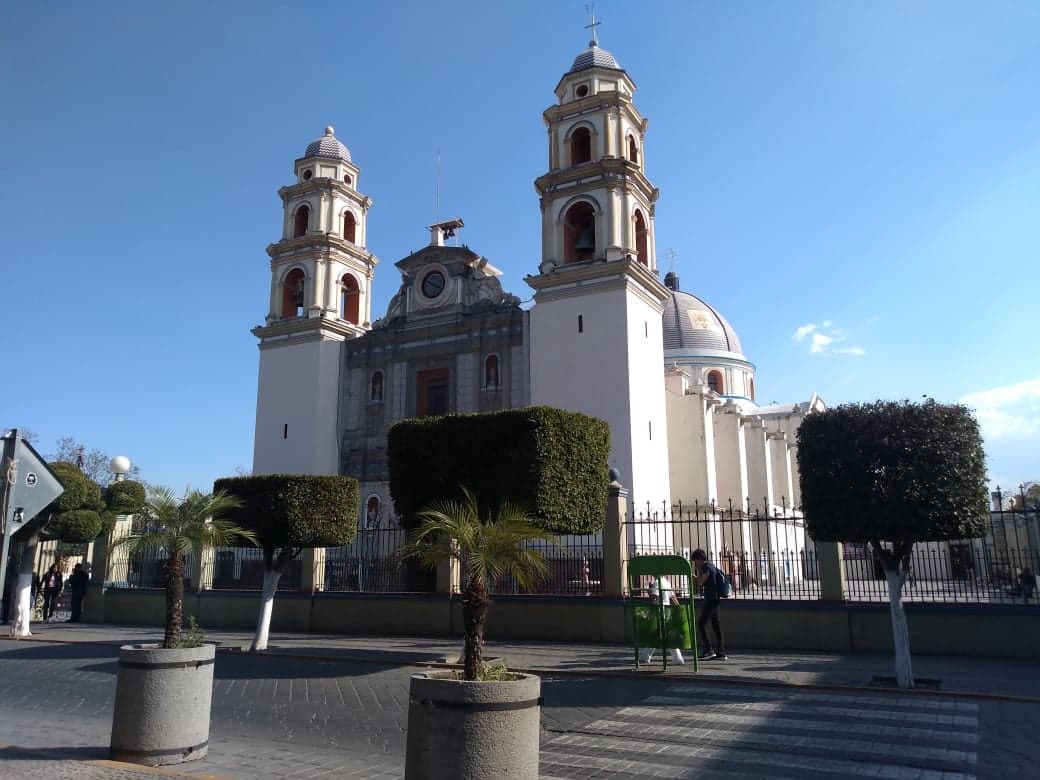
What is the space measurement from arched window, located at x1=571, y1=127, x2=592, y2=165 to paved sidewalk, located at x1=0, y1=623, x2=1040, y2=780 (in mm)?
20068

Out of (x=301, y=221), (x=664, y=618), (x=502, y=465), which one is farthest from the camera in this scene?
(x=301, y=221)

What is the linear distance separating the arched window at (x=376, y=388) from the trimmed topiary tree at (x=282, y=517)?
1845 centimetres

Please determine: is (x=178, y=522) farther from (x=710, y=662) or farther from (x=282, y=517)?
(x=710, y=662)

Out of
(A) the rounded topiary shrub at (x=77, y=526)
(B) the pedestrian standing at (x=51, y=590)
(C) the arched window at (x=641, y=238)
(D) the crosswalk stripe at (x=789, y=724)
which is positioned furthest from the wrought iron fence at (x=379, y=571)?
(C) the arched window at (x=641, y=238)

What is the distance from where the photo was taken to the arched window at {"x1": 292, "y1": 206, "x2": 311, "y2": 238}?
35406mm

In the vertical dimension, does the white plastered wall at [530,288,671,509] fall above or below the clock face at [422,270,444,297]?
below

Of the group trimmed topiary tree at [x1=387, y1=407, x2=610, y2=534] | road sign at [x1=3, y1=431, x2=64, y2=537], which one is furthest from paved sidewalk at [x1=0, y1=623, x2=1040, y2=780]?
trimmed topiary tree at [x1=387, y1=407, x2=610, y2=534]

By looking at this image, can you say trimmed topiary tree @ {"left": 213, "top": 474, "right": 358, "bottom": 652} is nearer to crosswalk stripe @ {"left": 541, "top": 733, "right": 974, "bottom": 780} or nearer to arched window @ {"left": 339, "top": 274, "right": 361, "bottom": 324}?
crosswalk stripe @ {"left": 541, "top": 733, "right": 974, "bottom": 780}

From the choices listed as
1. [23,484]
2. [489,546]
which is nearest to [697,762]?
[489,546]

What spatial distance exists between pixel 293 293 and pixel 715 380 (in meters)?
27.2

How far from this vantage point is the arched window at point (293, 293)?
1369 inches

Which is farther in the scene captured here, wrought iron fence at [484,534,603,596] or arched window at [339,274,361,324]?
arched window at [339,274,361,324]

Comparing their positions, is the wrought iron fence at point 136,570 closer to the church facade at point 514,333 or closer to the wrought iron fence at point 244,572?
the wrought iron fence at point 244,572

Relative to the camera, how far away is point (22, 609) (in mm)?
17250
